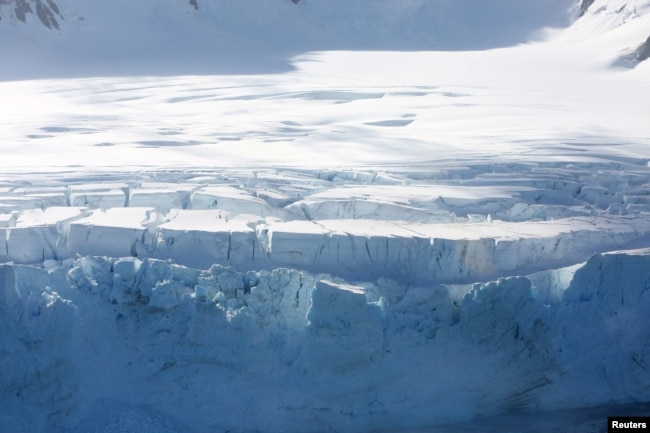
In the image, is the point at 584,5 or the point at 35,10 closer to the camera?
the point at 35,10

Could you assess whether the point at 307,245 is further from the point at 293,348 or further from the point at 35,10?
the point at 35,10

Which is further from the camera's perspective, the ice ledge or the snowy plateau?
the ice ledge

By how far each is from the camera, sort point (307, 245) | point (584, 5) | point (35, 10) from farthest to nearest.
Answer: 1. point (584, 5)
2. point (35, 10)
3. point (307, 245)

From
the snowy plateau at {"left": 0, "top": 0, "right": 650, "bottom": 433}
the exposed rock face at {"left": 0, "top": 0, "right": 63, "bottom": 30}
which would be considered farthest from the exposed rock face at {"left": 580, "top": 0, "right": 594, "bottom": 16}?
the snowy plateau at {"left": 0, "top": 0, "right": 650, "bottom": 433}

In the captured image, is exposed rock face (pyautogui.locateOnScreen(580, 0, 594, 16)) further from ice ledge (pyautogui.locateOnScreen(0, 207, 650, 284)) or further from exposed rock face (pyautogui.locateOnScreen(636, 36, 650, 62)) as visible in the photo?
ice ledge (pyautogui.locateOnScreen(0, 207, 650, 284))

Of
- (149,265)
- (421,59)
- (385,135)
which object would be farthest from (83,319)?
(421,59)

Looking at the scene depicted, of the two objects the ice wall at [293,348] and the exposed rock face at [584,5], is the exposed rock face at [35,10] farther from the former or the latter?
the ice wall at [293,348]

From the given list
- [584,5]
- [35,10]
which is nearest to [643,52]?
[584,5]

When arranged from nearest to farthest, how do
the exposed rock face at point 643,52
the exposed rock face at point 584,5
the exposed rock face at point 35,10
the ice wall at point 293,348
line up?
the ice wall at point 293,348 → the exposed rock face at point 643,52 → the exposed rock face at point 35,10 → the exposed rock face at point 584,5

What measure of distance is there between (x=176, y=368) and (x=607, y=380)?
104 inches

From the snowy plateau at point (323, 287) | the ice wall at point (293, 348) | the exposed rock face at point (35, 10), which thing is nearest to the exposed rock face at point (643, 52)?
the snowy plateau at point (323, 287)

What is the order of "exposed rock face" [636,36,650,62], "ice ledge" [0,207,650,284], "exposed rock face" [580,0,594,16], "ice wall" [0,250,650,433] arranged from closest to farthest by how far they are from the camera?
"ice wall" [0,250,650,433]
"ice ledge" [0,207,650,284]
"exposed rock face" [636,36,650,62]
"exposed rock face" [580,0,594,16]

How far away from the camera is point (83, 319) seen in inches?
184

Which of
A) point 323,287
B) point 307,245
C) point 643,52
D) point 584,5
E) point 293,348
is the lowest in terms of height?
point 293,348
